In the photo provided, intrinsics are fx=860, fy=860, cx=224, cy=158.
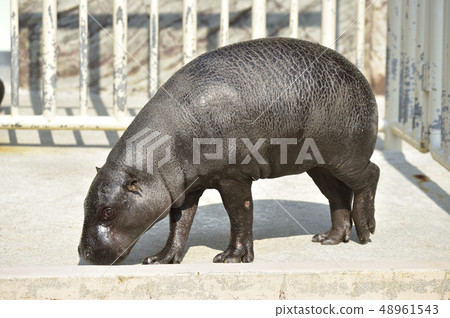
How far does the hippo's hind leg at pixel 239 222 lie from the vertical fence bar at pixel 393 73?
290 centimetres

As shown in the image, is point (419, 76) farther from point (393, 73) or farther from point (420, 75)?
point (393, 73)

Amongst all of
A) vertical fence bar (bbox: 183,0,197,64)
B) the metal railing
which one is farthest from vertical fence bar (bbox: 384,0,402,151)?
vertical fence bar (bbox: 183,0,197,64)

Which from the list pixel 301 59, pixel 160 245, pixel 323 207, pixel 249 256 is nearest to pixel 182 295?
pixel 249 256

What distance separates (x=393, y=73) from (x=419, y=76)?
0.76 meters

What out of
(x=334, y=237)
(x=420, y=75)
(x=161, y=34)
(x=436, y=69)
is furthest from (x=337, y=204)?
(x=161, y=34)

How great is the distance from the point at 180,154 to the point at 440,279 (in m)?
1.27

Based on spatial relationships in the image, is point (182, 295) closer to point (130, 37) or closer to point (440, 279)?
point (440, 279)

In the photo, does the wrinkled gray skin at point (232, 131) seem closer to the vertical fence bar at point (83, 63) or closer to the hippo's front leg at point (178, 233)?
the hippo's front leg at point (178, 233)

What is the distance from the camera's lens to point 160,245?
14.7 ft

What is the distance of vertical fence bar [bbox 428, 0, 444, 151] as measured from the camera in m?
5.50

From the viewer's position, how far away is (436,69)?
5527mm

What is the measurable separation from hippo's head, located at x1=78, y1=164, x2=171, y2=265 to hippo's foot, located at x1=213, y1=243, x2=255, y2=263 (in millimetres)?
425

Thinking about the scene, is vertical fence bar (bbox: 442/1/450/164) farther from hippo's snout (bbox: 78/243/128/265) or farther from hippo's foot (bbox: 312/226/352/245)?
hippo's snout (bbox: 78/243/128/265)

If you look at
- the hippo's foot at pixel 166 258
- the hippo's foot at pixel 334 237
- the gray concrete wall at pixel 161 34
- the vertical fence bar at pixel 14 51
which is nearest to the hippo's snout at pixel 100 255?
the hippo's foot at pixel 166 258
